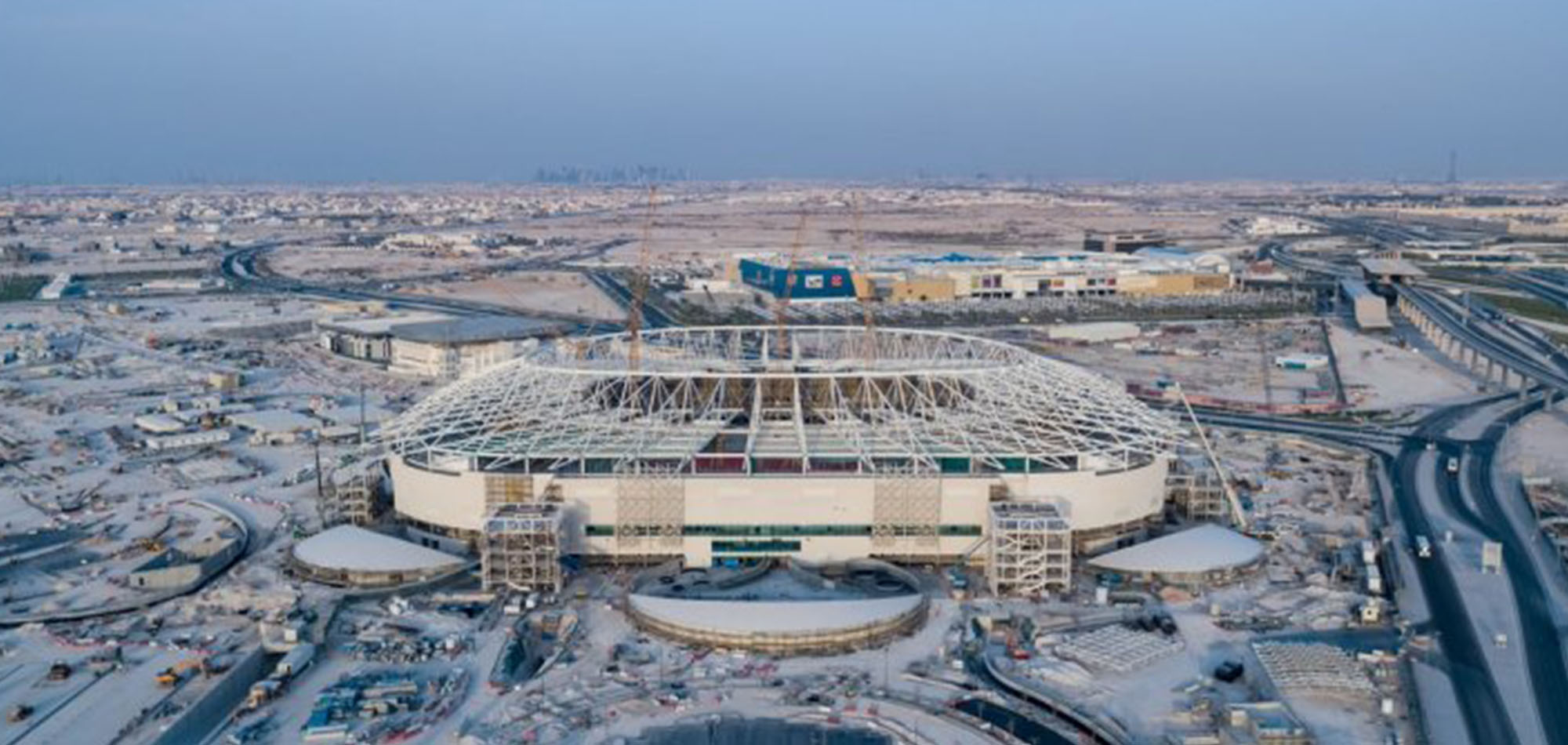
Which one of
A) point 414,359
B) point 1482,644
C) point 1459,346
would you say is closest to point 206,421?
point 414,359

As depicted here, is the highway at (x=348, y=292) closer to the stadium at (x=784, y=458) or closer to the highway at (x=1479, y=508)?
the stadium at (x=784, y=458)

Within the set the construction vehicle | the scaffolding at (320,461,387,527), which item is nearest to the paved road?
the construction vehicle

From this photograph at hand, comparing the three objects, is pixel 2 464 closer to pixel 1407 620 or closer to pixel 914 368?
pixel 914 368

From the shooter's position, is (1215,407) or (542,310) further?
(542,310)

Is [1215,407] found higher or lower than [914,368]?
lower

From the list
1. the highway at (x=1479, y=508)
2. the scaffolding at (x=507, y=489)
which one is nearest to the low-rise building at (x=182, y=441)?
the scaffolding at (x=507, y=489)

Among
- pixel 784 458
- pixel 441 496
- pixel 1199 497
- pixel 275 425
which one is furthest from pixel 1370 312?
pixel 441 496

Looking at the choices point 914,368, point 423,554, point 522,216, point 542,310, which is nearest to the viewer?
point 423,554

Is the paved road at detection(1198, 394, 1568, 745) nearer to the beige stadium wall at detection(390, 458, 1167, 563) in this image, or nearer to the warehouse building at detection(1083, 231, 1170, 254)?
the beige stadium wall at detection(390, 458, 1167, 563)
